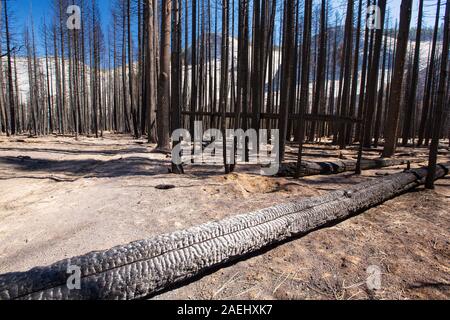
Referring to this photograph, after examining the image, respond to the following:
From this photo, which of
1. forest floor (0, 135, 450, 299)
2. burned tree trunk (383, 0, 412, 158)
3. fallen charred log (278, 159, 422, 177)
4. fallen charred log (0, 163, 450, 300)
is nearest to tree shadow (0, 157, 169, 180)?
forest floor (0, 135, 450, 299)

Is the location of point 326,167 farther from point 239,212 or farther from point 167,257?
point 167,257

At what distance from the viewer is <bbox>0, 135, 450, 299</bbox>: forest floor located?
199 centimetres

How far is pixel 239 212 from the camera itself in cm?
343

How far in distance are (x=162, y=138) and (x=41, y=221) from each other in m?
5.98

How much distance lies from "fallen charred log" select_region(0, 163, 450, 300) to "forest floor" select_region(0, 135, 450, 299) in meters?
0.12

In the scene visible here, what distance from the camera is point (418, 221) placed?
3252 millimetres

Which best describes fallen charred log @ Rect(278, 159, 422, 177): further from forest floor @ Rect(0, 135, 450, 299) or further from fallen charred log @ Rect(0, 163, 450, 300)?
fallen charred log @ Rect(0, 163, 450, 300)

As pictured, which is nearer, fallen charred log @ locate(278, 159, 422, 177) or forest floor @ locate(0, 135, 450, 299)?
forest floor @ locate(0, 135, 450, 299)

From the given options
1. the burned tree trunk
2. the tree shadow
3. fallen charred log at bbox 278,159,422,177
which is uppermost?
the burned tree trunk

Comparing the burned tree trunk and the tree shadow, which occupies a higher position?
the burned tree trunk
